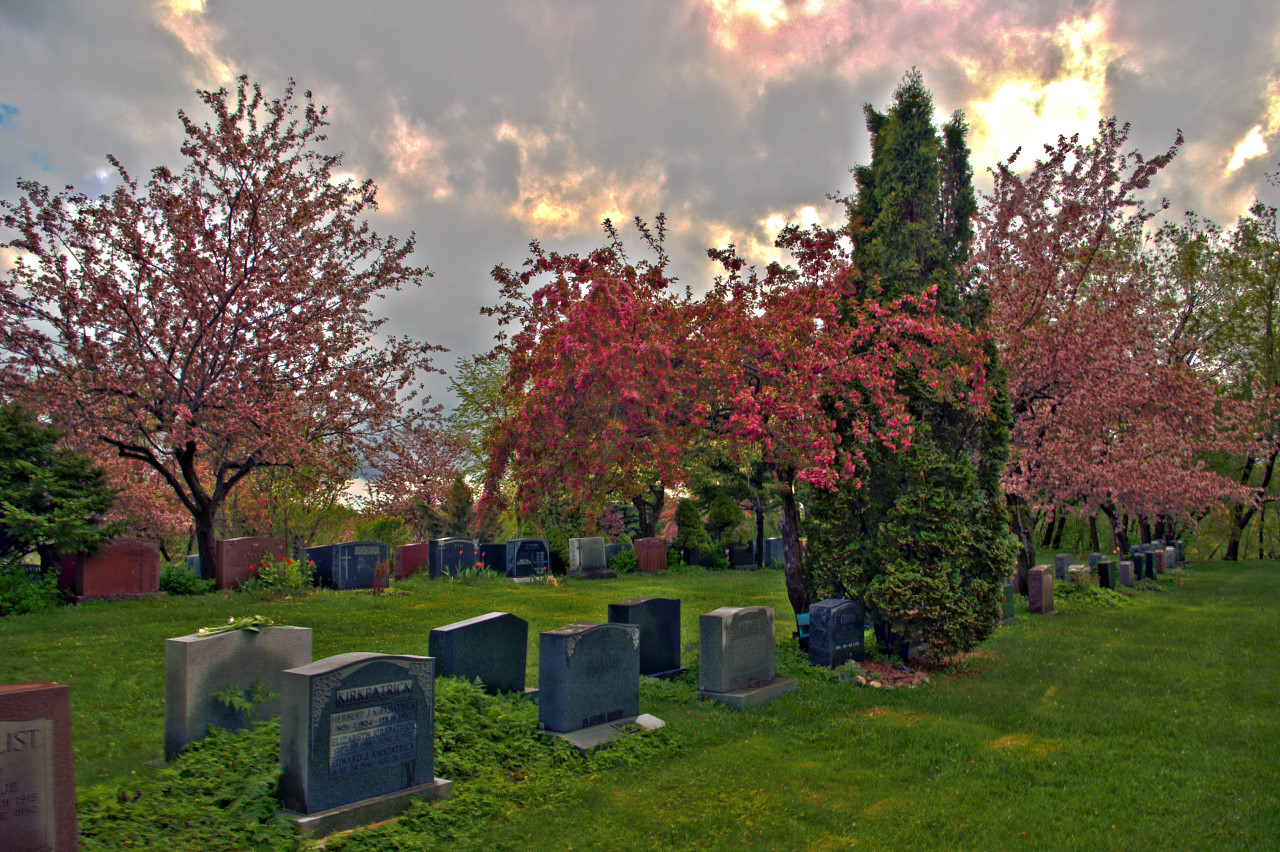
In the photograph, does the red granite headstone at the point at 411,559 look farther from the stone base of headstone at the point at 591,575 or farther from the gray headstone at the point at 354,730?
the gray headstone at the point at 354,730

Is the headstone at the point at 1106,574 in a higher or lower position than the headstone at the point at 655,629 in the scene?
lower

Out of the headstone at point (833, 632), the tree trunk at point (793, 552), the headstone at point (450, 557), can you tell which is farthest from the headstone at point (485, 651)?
the headstone at point (450, 557)

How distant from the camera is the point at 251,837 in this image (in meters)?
4.70

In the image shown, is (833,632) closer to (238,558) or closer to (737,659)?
(737,659)

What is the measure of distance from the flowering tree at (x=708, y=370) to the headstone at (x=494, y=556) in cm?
1350

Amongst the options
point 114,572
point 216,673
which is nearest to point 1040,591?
point 216,673

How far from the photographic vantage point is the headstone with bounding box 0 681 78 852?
4090mm

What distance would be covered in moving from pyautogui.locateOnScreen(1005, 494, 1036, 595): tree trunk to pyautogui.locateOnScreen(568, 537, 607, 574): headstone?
12679mm

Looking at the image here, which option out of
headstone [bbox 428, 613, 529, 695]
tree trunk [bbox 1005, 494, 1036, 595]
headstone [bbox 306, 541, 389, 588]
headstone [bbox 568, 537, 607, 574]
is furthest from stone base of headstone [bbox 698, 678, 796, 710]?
headstone [bbox 568, 537, 607, 574]

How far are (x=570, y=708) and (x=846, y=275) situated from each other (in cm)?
788

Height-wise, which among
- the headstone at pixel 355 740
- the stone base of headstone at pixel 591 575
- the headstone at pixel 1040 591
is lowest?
the stone base of headstone at pixel 591 575

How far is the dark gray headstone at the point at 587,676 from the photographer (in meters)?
7.05

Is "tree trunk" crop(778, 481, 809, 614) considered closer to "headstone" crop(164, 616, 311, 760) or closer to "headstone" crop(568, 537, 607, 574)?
"headstone" crop(164, 616, 311, 760)

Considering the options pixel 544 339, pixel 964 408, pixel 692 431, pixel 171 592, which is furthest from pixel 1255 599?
pixel 171 592
